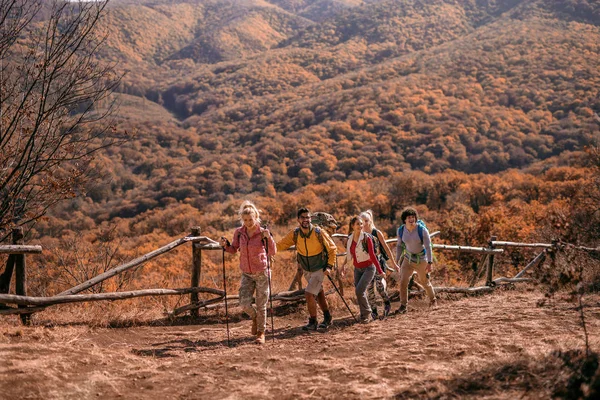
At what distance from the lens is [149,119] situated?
82250mm

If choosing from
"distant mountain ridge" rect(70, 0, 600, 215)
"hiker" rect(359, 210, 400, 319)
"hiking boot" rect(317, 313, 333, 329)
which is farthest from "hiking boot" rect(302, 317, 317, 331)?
"distant mountain ridge" rect(70, 0, 600, 215)

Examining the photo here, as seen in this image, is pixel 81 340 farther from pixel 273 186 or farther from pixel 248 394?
pixel 273 186

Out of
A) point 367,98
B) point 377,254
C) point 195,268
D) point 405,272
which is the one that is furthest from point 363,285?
point 367,98

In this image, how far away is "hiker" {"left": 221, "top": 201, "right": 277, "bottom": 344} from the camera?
6.23 meters

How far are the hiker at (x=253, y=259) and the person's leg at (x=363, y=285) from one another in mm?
1500

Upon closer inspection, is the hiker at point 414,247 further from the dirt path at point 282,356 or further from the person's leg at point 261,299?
the person's leg at point 261,299

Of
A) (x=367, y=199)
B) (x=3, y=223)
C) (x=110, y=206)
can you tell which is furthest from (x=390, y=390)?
(x=110, y=206)

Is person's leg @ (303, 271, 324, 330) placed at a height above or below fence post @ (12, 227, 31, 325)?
below

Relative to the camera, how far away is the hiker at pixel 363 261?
7.13 metres

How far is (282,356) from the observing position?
17.9 feet

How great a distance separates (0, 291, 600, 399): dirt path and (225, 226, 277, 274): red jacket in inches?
37.4

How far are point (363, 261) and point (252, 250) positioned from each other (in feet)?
5.81

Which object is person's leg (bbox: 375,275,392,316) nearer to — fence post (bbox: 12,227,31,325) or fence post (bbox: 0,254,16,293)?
fence post (bbox: 12,227,31,325)

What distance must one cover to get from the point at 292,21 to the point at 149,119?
90.7 m
